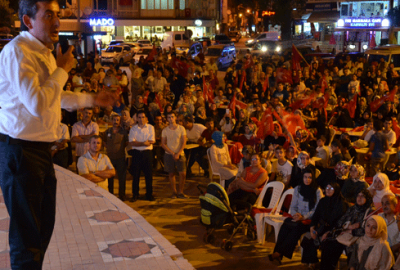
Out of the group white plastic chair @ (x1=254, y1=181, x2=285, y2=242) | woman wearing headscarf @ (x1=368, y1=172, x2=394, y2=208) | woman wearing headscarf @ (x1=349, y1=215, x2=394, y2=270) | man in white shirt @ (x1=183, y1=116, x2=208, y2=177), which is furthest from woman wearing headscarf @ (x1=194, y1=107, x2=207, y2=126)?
woman wearing headscarf @ (x1=349, y1=215, x2=394, y2=270)

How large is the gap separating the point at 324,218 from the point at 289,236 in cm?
56

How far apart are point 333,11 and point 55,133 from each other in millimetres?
42905

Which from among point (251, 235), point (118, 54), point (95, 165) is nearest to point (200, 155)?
point (95, 165)

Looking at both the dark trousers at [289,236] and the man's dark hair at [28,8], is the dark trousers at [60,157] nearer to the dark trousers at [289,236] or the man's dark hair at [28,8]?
the dark trousers at [289,236]

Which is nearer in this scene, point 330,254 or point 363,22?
point 330,254

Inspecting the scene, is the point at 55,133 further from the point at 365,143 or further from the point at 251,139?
the point at 365,143

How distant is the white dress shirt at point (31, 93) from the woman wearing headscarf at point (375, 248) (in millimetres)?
4112

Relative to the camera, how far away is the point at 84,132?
404 inches

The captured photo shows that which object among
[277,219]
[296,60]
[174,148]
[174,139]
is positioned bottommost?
[277,219]

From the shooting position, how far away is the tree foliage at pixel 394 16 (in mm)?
36059

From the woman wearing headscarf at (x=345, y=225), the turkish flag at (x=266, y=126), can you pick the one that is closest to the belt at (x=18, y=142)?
the woman wearing headscarf at (x=345, y=225)

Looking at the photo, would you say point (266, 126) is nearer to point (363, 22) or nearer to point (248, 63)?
point (248, 63)

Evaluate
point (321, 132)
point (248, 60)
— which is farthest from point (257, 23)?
point (321, 132)

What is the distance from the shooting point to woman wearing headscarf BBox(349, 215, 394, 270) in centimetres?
600
